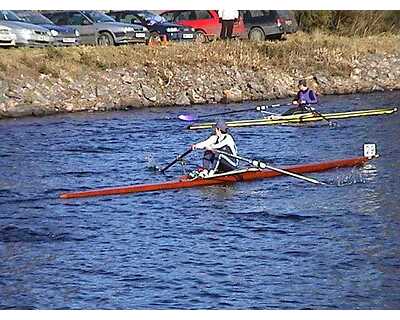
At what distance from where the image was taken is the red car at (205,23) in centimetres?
1692

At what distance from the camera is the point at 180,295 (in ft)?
20.6

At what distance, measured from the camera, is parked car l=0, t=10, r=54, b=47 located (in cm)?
1495

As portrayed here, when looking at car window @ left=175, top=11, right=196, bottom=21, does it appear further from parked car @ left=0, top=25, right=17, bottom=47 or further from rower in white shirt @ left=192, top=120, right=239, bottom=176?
rower in white shirt @ left=192, top=120, right=239, bottom=176

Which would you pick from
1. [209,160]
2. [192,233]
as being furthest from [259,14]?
[192,233]

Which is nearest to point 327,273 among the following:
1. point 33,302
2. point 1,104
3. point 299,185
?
point 33,302

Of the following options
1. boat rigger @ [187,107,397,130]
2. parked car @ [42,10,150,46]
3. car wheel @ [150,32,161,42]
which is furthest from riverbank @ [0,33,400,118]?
boat rigger @ [187,107,397,130]

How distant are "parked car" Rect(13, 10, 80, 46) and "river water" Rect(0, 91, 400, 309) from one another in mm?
3907

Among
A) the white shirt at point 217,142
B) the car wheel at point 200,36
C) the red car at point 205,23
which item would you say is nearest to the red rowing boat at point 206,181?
the white shirt at point 217,142

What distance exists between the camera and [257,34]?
1736cm

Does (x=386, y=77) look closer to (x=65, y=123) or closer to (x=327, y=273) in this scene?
(x=65, y=123)

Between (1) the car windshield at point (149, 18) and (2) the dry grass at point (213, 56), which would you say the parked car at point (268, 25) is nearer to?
(2) the dry grass at point (213, 56)

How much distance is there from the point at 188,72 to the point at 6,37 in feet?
9.86

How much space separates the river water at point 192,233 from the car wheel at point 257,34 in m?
5.66

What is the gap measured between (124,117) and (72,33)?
7.83ft
